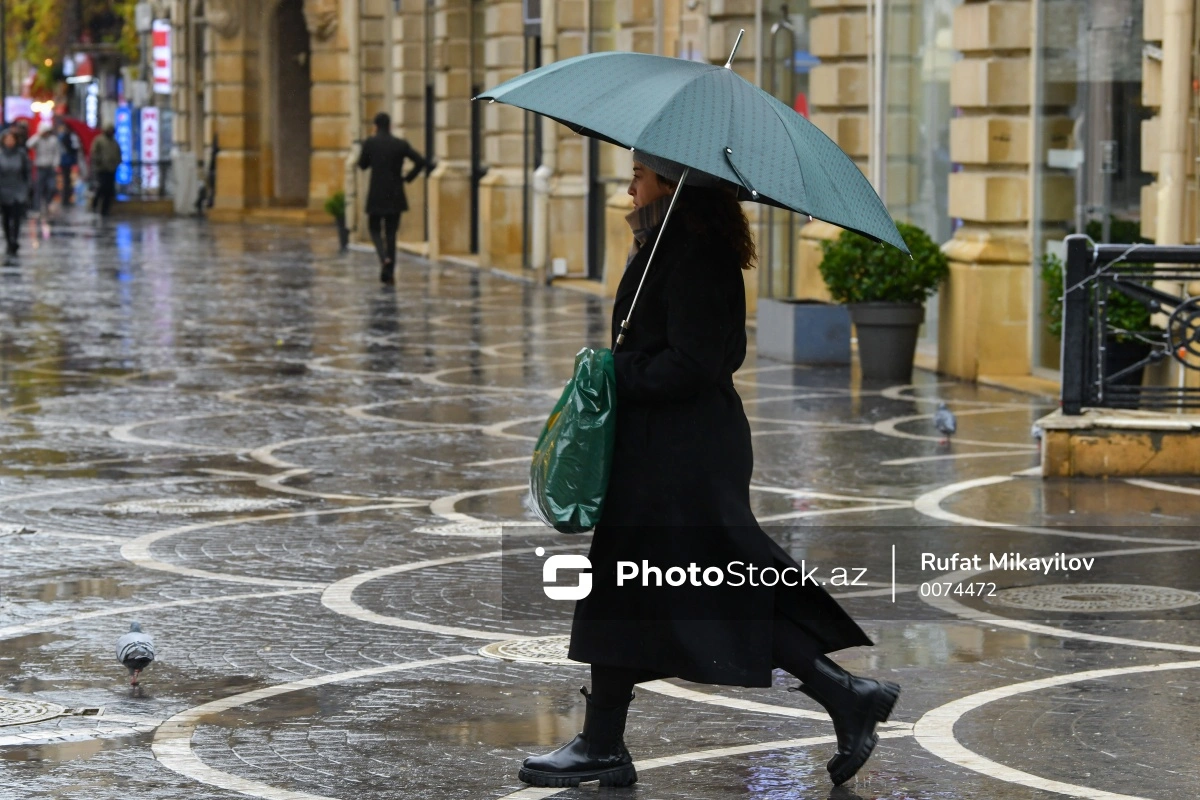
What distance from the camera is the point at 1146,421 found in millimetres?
11203

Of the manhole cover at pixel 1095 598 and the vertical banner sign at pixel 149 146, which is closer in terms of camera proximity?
the manhole cover at pixel 1095 598

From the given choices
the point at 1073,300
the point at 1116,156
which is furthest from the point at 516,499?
the point at 1116,156

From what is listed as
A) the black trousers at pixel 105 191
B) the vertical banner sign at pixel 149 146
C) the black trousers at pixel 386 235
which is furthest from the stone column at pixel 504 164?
the vertical banner sign at pixel 149 146

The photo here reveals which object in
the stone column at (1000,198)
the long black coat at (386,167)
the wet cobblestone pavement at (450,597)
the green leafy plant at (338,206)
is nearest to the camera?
the wet cobblestone pavement at (450,597)

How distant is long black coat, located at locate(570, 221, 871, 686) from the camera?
18.2ft

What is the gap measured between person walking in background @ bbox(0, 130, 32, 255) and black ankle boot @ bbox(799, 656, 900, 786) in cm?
2910

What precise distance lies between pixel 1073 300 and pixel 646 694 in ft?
16.9

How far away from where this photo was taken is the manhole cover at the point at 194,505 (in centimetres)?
1046

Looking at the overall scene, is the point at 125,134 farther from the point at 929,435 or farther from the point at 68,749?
the point at 68,749

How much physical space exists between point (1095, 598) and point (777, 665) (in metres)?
2.88

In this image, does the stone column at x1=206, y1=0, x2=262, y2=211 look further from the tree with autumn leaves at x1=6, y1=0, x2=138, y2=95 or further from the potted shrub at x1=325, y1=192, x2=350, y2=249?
the tree with autumn leaves at x1=6, y1=0, x2=138, y2=95

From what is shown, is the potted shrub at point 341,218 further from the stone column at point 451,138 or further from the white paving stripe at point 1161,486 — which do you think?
the white paving stripe at point 1161,486

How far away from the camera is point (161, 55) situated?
5591 centimetres

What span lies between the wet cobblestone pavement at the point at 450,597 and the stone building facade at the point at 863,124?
132 centimetres
